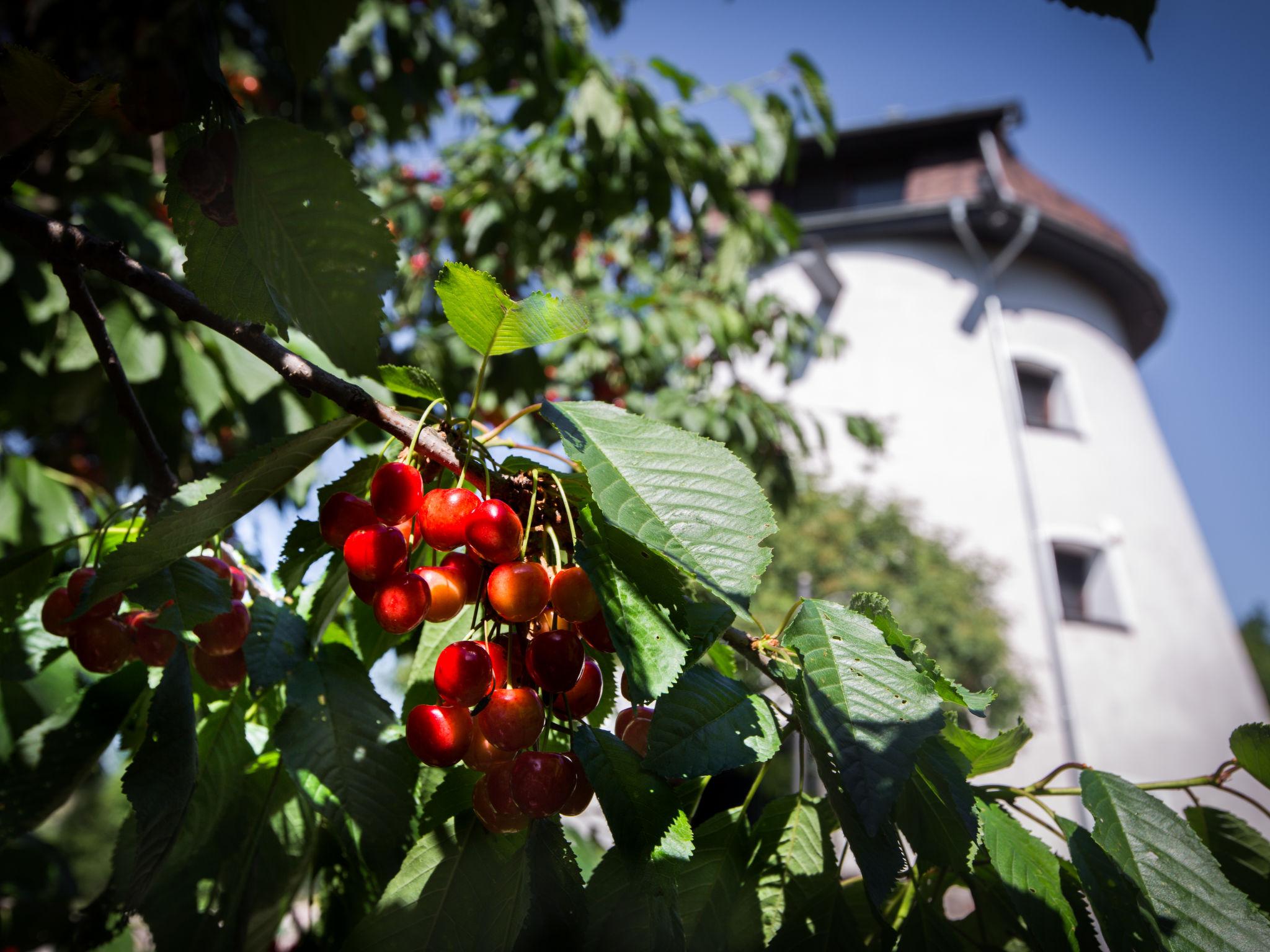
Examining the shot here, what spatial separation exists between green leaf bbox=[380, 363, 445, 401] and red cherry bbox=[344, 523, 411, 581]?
10cm

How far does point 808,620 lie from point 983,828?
0.20 metres

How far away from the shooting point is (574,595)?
52 cm

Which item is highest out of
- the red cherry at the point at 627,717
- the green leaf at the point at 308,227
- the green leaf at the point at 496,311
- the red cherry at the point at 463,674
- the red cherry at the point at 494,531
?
the green leaf at the point at 496,311

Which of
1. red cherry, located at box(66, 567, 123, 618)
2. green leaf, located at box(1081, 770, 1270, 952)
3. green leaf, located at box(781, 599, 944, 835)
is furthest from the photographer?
red cherry, located at box(66, 567, 123, 618)

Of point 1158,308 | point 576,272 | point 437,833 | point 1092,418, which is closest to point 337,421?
point 437,833

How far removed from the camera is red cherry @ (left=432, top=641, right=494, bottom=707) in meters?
0.52

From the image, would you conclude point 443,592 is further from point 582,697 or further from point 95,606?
point 95,606

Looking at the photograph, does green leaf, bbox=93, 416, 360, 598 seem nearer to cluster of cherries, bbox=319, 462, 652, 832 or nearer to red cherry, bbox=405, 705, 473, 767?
cluster of cherries, bbox=319, 462, 652, 832

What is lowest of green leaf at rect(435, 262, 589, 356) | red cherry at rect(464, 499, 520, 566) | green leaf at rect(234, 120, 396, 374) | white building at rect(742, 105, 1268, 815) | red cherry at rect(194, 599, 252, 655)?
red cherry at rect(194, 599, 252, 655)

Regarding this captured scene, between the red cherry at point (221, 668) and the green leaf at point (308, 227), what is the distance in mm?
299

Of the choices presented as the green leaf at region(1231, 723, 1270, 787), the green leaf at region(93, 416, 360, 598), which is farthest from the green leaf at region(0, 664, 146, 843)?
the green leaf at region(1231, 723, 1270, 787)

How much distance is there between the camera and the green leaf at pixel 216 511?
505mm

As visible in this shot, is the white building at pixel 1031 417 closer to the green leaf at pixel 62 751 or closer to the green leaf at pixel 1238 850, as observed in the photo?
the green leaf at pixel 1238 850

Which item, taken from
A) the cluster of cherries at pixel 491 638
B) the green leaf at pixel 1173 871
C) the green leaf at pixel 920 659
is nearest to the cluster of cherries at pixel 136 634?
the cluster of cherries at pixel 491 638
